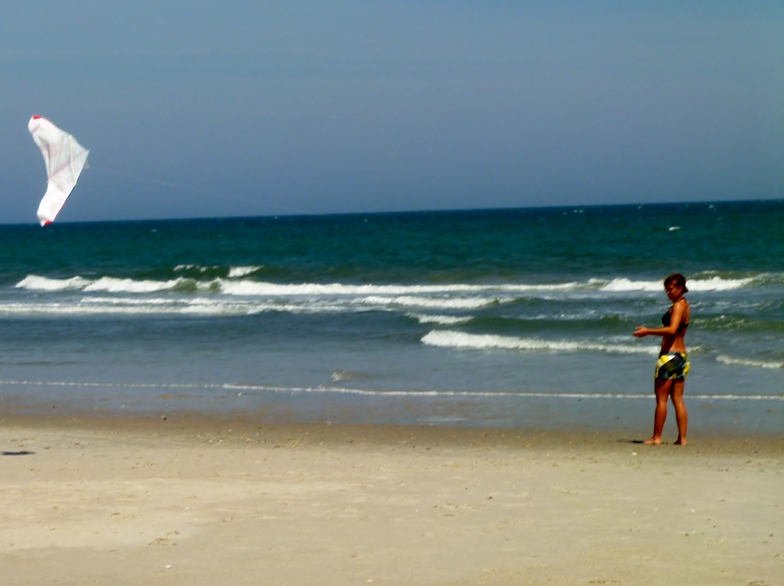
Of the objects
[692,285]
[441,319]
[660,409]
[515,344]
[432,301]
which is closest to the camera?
[660,409]

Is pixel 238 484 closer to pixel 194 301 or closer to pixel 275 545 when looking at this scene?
pixel 275 545

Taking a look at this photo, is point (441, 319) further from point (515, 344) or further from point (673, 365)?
point (673, 365)

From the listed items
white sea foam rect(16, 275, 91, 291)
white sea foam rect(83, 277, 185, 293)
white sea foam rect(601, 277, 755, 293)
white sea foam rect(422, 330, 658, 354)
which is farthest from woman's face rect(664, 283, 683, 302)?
white sea foam rect(16, 275, 91, 291)

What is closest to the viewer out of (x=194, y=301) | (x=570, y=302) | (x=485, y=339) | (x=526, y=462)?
(x=526, y=462)

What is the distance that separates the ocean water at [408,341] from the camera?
10.1 m

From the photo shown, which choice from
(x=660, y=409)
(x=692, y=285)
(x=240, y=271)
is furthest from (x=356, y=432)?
(x=240, y=271)

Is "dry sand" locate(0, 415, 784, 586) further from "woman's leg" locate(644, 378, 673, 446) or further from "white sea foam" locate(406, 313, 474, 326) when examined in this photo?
"white sea foam" locate(406, 313, 474, 326)

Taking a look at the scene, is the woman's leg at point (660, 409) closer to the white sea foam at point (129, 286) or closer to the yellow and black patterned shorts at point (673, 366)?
the yellow and black patterned shorts at point (673, 366)

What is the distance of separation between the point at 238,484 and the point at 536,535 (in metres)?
2.12

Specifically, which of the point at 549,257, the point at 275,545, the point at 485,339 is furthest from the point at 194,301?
the point at 275,545

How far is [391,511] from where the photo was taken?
226 inches

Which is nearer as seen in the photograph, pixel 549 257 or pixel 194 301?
pixel 194 301

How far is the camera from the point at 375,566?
4.73 m

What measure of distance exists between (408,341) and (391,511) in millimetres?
9493
